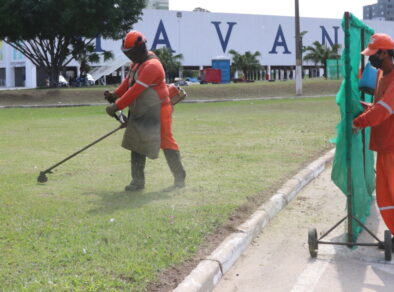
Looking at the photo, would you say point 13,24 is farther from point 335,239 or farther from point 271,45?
point 271,45

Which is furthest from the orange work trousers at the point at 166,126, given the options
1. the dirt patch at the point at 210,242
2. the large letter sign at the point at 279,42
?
the large letter sign at the point at 279,42

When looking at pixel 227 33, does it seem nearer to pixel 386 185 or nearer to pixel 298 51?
pixel 298 51

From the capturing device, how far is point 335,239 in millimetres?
5254

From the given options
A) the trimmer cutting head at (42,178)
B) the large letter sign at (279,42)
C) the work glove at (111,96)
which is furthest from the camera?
the large letter sign at (279,42)

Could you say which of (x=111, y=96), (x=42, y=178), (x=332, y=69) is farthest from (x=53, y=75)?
(x=111, y=96)

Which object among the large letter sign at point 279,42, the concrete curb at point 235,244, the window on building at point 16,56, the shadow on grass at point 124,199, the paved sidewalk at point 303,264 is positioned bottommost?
the paved sidewalk at point 303,264

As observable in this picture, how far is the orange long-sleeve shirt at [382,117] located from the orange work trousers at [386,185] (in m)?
0.08

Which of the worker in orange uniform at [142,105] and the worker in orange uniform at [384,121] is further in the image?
the worker in orange uniform at [142,105]

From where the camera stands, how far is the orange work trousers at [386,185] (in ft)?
15.3

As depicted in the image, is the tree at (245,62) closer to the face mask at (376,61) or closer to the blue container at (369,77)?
the blue container at (369,77)

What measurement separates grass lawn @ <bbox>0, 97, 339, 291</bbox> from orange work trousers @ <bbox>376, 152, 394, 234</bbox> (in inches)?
55.4

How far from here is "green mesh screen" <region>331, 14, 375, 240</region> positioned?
4.60m

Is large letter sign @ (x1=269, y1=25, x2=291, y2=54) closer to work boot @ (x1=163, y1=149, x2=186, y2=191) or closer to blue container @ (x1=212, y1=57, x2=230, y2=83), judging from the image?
blue container @ (x1=212, y1=57, x2=230, y2=83)

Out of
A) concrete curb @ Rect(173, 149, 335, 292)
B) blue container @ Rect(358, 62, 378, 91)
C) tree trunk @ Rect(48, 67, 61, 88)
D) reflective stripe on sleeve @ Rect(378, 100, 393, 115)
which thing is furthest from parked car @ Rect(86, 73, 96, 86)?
reflective stripe on sleeve @ Rect(378, 100, 393, 115)
